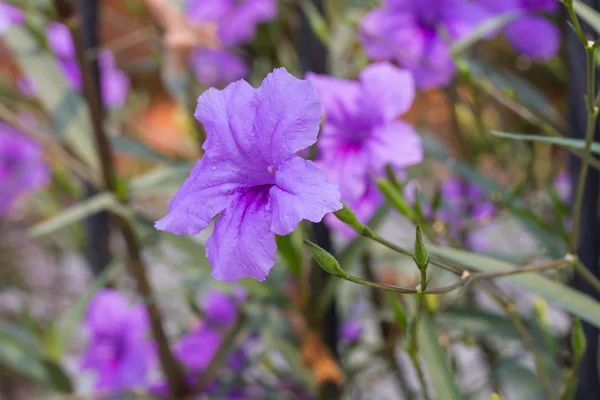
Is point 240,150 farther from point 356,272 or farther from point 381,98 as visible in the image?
point 356,272

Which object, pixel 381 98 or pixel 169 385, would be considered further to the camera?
pixel 169 385

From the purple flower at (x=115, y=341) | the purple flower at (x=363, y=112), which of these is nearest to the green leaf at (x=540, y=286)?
the purple flower at (x=363, y=112)

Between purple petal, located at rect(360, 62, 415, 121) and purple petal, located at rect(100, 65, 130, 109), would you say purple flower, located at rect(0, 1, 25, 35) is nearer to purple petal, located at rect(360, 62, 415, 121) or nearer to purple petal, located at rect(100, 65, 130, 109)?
purple petal, located at rect(100, 65, 130, 109)

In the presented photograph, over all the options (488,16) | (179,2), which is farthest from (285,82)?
(179,2)

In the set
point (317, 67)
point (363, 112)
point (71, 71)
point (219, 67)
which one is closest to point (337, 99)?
point (363, 112)

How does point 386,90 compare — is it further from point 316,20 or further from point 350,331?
point 350,331

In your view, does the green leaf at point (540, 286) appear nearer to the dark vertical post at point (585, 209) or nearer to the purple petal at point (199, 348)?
the dark vertical post at point (585, 209)

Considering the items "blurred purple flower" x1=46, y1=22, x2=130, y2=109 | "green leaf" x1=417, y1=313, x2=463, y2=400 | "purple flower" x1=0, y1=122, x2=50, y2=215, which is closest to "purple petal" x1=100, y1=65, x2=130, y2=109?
"blurred purple flower" x1=46, y1=22, x2=130, y2=109
